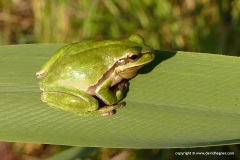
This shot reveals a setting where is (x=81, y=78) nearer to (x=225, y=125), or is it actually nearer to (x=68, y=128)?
(x=68, y=128)

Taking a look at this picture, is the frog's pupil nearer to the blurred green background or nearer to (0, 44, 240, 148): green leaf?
(0, 44, 240, 148): green leaf

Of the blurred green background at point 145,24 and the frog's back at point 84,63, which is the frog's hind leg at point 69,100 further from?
the blurred green background at point 145,24

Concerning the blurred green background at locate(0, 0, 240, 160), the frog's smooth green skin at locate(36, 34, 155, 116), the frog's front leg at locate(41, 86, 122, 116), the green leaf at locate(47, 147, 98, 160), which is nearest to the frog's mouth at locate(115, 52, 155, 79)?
the frog's smooth green skin at locate(36, 34, 155, 116)

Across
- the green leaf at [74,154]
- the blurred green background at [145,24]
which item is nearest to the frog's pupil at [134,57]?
the green leaf at [74,154]

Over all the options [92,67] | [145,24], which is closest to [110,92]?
[92,67]

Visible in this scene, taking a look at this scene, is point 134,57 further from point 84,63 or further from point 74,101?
point 74,101

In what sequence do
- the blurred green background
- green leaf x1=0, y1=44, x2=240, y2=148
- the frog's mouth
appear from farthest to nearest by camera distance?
the blurred green background → the frog's mouth → green leaf x1=0, y1=44, x2=240, y2=148
